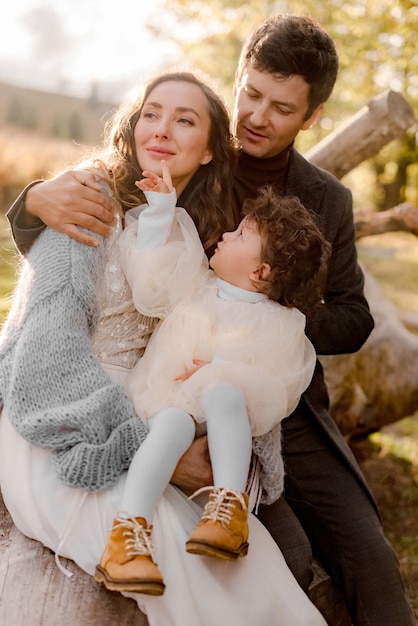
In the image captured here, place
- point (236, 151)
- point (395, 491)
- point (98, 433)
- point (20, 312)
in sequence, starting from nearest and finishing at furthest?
1. point (98, 433)
2. point (20, 312)
3. point (236, 151)
4. point (395, 491)

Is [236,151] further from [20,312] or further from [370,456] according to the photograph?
[370,456]

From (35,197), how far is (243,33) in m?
11.5

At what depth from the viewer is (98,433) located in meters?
2.05

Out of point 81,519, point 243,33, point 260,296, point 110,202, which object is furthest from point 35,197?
point 243,33

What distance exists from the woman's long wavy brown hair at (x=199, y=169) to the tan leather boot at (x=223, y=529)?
1035mm

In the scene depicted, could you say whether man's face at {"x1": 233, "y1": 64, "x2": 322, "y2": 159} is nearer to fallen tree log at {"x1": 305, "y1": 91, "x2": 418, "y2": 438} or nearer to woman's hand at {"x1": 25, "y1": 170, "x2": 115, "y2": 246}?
woman's hand at {"x1": 25, "y1": 170, "x2": 115, "y2": 246}

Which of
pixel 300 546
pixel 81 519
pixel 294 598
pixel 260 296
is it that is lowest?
pixel 300 546

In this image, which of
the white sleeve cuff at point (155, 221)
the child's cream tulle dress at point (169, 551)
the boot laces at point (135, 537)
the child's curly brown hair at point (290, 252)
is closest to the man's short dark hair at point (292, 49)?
the child's curly brown hair at point (290, 252)

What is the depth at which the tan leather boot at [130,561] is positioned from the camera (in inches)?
69.6

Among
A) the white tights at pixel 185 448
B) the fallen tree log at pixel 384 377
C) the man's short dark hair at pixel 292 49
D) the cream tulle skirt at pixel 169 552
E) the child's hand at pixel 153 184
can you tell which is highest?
the man's short dark hair at pixel 292 49

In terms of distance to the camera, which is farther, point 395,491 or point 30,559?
point 395,491

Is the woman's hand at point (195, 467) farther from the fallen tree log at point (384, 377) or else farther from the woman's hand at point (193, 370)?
the fallen tree log at point (384, 377)

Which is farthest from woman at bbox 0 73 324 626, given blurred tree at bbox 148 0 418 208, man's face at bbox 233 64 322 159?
blurred tree at bbox 148 0 418 208

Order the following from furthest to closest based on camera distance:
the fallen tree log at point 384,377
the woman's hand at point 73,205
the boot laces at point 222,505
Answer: the fallen tree log at point 384,377 < the woman's hand at point 73,205 < the boot laces at point 222,505
